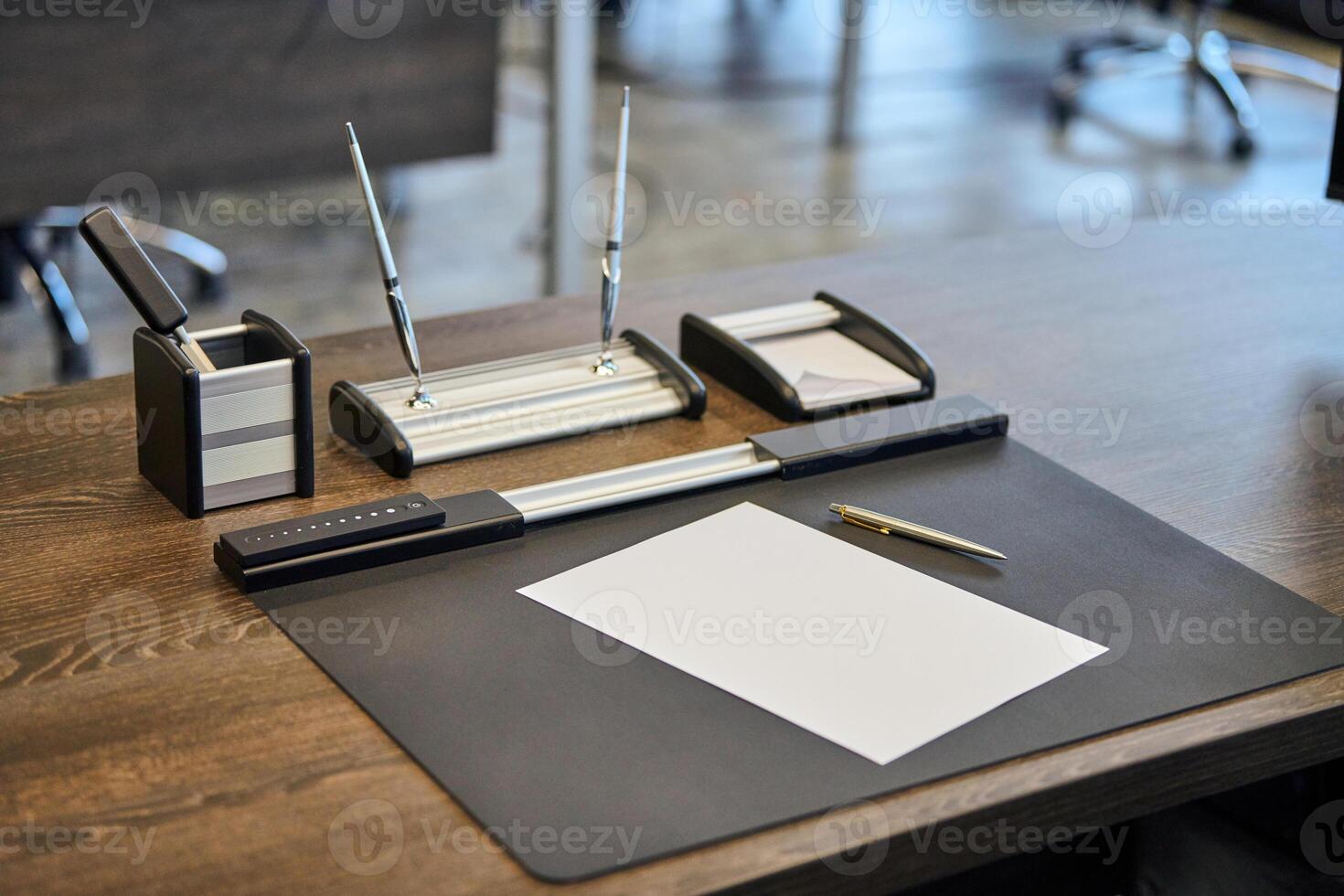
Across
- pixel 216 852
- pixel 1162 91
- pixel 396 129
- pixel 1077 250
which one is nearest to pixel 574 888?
pixel 216 852

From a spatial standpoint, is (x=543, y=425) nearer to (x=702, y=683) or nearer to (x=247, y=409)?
(x=247, y=409)

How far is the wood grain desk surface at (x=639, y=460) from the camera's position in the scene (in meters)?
0.74

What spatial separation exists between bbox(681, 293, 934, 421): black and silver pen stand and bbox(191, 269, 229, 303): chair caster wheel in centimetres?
226

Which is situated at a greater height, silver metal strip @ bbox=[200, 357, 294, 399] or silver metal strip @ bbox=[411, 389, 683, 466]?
silver metal strip @ bbox=[200, 357, 294, 399]

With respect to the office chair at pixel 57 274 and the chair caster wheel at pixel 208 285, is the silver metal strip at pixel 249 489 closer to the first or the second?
the office chair at pixel 57 274

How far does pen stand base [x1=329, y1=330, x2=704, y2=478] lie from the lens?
1.15 meters

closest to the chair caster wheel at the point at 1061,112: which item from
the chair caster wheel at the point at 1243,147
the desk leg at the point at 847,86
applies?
the chair caster wheel at the point at 1243,147

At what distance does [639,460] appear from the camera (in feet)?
3.83

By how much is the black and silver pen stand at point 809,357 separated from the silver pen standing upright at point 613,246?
98 millimetres

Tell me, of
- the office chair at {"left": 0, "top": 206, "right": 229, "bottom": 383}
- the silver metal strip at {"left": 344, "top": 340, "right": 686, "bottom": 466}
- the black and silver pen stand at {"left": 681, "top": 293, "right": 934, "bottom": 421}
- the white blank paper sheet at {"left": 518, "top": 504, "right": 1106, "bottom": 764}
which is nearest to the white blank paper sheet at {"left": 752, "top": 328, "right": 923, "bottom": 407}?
the black and silver pen stand at {"left": 681, "top": 293, "right": 934, "bottom": 421}

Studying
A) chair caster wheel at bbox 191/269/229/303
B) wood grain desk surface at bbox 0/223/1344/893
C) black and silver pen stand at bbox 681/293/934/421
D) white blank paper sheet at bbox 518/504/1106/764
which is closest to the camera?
wood grain desk surface at bbox 0/223/1344/893

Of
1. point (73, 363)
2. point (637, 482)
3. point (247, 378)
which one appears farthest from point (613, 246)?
point (73, 363)

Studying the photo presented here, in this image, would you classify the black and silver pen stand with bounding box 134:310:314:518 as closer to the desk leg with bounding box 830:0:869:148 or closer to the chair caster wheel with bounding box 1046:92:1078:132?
the desk leg with bounding box 830:0:869:148

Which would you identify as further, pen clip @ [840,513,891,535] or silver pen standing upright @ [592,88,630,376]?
silver pen standing upright @ [592,88,630,376]
